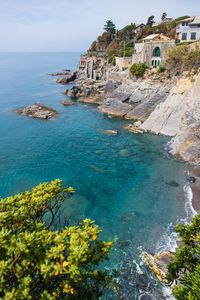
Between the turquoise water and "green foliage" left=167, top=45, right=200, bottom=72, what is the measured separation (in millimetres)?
18108

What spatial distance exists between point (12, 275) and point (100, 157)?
36577mm

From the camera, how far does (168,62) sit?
6700 cm

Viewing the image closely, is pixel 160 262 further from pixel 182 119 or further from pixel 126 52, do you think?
pixel 126 52

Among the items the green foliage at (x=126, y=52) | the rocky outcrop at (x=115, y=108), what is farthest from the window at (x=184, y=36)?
the rocky outcrop at (x=115, y=108)

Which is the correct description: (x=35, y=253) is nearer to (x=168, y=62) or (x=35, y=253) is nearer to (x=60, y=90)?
(x=168, y=62)

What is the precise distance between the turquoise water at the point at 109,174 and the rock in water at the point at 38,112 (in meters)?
2.95

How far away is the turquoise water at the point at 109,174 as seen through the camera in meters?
27.4

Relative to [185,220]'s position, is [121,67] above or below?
above

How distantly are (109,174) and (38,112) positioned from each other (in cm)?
3911

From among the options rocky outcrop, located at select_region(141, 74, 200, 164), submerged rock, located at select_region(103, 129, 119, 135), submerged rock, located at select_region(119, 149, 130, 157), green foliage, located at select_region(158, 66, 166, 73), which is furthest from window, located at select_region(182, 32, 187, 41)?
submerged rock, located at select_region(119, 149, 130, 157)

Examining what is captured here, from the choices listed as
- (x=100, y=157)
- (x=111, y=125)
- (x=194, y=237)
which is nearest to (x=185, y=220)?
(x=194, y=237)

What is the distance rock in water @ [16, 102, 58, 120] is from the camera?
70812mm

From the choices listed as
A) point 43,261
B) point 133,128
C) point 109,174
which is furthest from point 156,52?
point 43,261

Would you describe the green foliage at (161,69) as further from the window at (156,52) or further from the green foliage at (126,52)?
the green foliage at (126,52)
